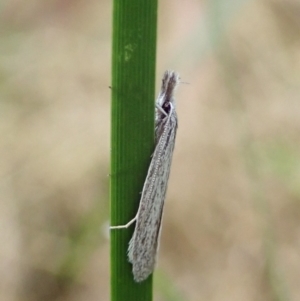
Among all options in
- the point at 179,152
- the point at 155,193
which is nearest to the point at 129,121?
A: the point at 155,193

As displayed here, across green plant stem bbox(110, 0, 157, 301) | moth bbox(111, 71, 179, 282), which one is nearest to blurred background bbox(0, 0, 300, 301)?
moth bbox(111, 71, 179, 282)

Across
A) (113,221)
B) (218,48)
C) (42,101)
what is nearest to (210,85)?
(218,48)

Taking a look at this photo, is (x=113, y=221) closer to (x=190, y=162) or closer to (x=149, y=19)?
(x=149, y=19)

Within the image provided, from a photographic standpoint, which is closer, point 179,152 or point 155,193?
point 155,193

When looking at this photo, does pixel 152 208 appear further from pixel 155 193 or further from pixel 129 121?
pixel 129 121

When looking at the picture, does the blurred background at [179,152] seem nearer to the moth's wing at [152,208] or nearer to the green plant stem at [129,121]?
the moth's wing at [152,208]

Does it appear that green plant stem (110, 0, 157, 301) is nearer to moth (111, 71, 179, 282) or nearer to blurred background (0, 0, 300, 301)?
moth (111, 71, 179, 282)

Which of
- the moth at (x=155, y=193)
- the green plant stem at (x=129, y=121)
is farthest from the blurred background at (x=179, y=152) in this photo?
the green plant stem at (x=129, y=121)
